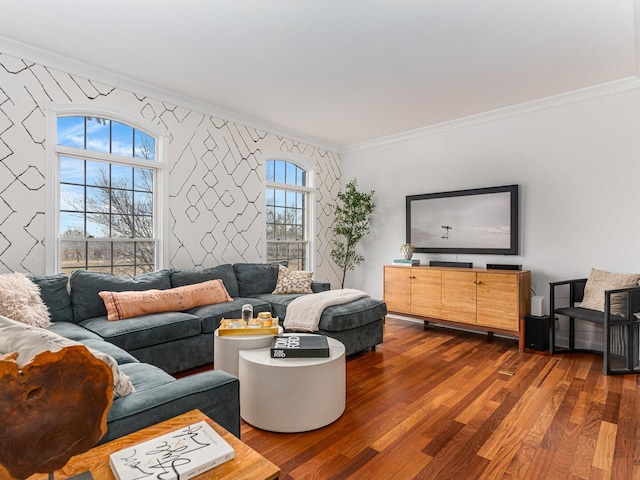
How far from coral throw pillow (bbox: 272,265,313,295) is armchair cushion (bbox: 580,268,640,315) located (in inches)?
111

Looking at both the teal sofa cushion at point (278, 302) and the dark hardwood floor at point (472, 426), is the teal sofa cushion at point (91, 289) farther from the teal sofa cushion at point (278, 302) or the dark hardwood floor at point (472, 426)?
the dark hardwood floor at point (472, 426)

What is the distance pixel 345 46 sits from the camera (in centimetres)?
290

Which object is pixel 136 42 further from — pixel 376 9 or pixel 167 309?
pixel 167 309

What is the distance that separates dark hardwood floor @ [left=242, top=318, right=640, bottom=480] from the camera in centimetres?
184

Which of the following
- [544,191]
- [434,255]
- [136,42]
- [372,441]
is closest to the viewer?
[372,441]

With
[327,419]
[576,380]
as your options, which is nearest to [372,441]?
[327,419]

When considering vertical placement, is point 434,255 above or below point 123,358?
above

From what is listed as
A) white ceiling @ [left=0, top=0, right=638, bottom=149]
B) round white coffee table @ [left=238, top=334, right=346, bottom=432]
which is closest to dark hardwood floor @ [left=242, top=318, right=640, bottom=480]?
round white coffee table @ [left=238, top=334, right=346, bottom=432]

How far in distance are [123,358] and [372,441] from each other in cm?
151

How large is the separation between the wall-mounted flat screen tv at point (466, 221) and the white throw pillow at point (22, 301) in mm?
4110

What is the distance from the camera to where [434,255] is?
4.91 metres

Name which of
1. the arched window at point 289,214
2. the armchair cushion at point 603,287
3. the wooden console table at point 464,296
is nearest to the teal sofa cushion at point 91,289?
the arched window at point 289,214

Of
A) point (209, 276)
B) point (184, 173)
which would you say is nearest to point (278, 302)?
point (209, 276)

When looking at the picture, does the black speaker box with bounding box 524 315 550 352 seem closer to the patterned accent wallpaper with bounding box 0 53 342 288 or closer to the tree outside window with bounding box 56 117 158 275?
the patterned accent wallpaper with bounding box 0 53 342 288
